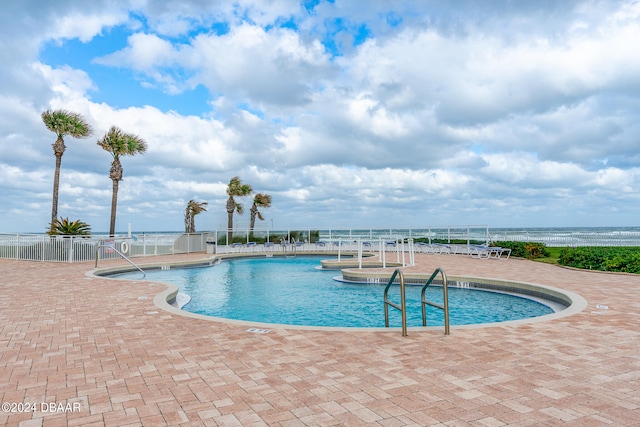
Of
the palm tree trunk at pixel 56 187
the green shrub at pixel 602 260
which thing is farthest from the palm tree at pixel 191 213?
the green shrub at pixel 602 260

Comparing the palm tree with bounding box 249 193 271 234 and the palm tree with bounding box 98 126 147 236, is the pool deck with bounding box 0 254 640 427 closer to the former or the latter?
the palm tree with bounding box 98 126 147 236

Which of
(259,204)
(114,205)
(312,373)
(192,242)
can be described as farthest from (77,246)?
(259,204)

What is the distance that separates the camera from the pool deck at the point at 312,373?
108 inches

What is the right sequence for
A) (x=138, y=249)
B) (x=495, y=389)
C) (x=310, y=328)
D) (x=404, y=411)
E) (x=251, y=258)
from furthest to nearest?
(x=251, y=258), (x=138, y=249), (x=310, y=328), (x=495, y=389), (x=404, y=411)

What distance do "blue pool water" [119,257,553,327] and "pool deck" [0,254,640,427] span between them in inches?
87.0

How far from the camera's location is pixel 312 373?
3.56 m

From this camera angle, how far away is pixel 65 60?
12.0m

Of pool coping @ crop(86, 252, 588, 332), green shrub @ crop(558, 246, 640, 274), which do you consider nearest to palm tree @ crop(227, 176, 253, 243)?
pool coping @ crop(86, 252, 588, 332)

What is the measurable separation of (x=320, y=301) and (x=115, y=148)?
1998 cm

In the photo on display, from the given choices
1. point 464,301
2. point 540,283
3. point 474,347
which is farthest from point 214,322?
point 540,283

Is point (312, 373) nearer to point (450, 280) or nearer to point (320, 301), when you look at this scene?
point (320, 301)

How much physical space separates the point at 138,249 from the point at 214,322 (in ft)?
47.8

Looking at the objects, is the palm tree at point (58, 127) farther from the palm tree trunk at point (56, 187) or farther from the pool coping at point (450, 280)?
the pool coping at point (450, 280)

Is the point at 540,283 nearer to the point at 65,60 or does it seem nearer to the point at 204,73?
the point at 204,73
